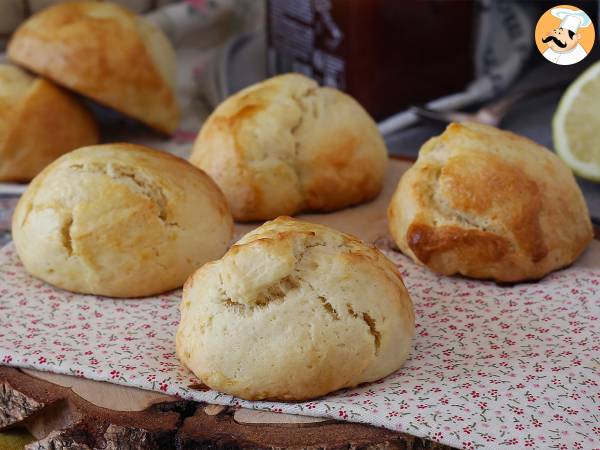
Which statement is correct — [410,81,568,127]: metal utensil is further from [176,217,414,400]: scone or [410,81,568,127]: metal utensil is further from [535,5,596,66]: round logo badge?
[176,217,414,400]: scone

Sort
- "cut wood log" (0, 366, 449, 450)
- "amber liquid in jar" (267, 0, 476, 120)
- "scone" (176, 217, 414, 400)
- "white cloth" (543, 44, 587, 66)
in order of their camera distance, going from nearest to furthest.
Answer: "cut wood log" (0, 366, 449, 450) → "scone" (176, 217, 414, 400) → "white cloth" (543, 44, 587, 66) → "amber liquid in jar" (267, 0, 476, 120)

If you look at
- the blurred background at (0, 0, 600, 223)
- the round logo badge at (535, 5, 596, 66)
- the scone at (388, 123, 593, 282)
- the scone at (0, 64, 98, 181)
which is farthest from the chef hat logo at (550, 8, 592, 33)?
the scone at (0, 64, 98, 181)

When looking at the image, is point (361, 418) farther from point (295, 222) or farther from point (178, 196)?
point (178, 196)

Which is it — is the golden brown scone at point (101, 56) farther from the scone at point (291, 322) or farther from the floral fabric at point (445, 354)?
the scone at point (291, 322)

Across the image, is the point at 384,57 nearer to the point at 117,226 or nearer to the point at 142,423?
the point at 117,226

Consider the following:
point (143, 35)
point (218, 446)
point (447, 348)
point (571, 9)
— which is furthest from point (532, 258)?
point (143, 35)

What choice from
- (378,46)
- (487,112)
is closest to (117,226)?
(378,46)
